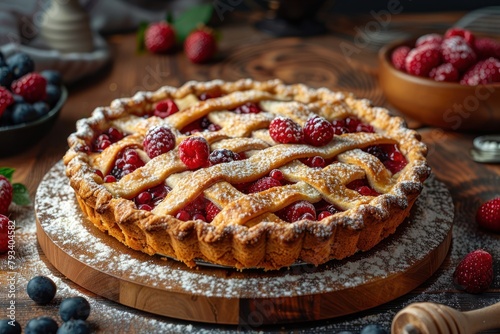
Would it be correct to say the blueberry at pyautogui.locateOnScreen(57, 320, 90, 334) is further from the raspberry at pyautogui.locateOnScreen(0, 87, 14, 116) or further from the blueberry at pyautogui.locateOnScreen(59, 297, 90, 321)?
Answer: the raspberry at pyautogui.locateOnScreen(0, 87, 14, 116)

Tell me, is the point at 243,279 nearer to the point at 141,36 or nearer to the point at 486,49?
the point at 486,49

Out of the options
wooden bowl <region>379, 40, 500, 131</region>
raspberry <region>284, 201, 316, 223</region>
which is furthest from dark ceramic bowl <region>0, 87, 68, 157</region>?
wooden bowl <region>379, 40, 500, 131</region>

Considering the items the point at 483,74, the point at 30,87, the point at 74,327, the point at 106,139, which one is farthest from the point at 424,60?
the point at 74,327

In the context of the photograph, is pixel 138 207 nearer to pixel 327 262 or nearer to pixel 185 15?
pixel 327 262

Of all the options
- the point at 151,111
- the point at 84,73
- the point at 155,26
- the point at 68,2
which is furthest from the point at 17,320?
the point at 155,26

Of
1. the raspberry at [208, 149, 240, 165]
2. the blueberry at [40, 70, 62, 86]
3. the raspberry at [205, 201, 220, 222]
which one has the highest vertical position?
the raspberry at [208, 149, 240, 165]

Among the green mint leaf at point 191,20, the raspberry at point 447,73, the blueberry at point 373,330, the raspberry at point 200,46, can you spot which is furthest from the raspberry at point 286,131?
the green mint leaf at point 191,20

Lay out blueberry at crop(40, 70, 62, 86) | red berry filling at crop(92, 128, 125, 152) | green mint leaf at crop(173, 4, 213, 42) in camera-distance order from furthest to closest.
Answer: green mint leaf at crop(173, 4, 213, 42) → blueberry at crop(40, 70, 62, 86) → red berry filling at crop(92, 128, 125, 152)

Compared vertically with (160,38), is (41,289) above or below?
above
